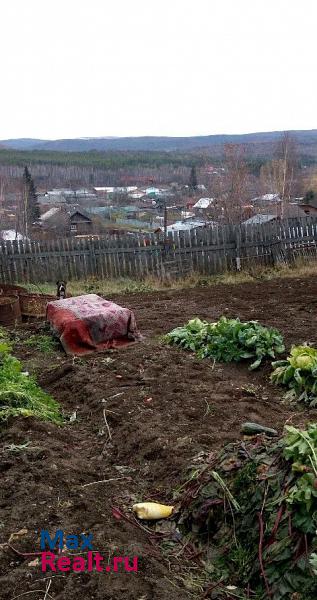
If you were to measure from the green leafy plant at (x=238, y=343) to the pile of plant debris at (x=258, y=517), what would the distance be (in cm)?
289

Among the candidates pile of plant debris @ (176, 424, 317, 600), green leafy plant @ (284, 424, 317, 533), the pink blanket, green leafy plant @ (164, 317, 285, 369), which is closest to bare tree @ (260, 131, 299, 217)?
the pink blanket

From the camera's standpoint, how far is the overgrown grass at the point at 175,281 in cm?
1349

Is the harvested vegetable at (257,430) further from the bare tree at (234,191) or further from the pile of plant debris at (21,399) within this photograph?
the bare tree at (234,191)

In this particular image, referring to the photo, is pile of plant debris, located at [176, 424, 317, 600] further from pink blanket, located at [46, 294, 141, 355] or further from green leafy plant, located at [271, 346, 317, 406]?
pink blanket, located at [46, 294, 141, 355]

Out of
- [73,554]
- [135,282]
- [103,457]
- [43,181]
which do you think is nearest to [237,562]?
[73,554]

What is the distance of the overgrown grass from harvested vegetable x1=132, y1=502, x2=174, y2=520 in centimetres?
963

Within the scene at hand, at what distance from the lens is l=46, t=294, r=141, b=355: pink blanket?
Result: 7.54 m

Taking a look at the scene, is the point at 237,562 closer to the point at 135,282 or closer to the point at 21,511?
the point at 21,511

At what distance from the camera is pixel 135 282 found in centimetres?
1423

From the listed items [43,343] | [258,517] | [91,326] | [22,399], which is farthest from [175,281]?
[258,517]

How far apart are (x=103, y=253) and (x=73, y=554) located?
39.5ft

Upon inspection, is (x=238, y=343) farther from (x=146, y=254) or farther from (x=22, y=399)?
(x=146, y=254)

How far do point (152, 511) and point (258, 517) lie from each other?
30.3 inches

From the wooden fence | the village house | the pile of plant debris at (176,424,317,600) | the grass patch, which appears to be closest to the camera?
the pile of plant debris at (176,424,317,600)
